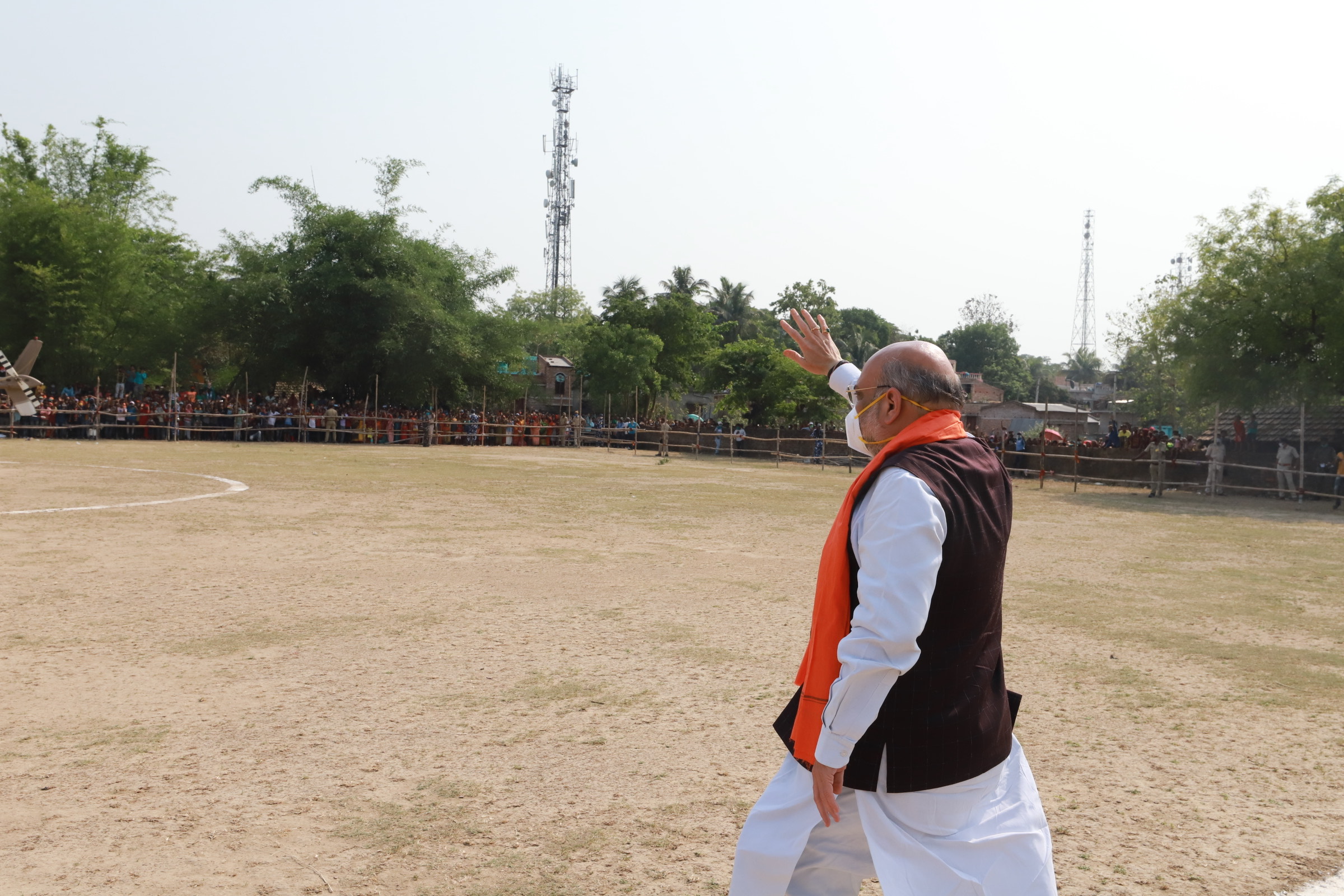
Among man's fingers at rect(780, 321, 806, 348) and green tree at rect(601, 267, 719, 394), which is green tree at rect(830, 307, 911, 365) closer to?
green tree at rect(601, 267, 719, 394)

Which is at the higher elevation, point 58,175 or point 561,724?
point 58,175

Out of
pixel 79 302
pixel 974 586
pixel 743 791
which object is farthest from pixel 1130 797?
pixel 79 302

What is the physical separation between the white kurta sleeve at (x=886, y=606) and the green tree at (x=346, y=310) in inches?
1446

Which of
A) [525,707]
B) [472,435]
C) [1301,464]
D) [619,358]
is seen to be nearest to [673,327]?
[619,358]

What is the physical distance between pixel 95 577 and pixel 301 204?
3442 cm

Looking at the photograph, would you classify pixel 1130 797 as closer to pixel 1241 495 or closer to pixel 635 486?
pixel 635 486

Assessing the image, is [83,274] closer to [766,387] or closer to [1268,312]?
[766,387]

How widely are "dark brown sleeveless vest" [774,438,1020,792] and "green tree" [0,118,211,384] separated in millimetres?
37233

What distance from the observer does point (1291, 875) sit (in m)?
3.48

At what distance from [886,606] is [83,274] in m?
38.8

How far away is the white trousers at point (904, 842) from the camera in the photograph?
2189 mm

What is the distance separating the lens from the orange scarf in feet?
7.28

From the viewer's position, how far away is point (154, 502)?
1356 centimetres

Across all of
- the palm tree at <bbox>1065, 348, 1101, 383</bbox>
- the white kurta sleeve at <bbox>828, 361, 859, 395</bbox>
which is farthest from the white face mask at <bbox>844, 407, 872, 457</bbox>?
the palm tree at <bbox>1065, 348, 1101, 383</bbox>
